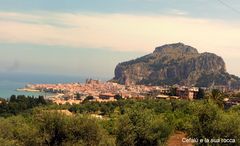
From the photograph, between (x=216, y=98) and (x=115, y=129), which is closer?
(x=115, y=129)

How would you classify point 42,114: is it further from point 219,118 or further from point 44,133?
point 219,118

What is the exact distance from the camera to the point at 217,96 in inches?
2185

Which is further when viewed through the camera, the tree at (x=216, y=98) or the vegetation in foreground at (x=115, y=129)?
the tree at (x=216, y=98)

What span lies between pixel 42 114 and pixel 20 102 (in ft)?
219

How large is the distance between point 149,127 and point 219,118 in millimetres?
6895

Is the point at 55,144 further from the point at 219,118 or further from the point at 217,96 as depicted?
the point at 217,96

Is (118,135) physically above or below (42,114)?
below

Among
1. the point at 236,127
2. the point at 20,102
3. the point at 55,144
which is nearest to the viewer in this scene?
the point at 55,144

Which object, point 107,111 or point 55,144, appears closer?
point 55,144

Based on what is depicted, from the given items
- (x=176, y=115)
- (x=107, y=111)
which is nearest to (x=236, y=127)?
(x=176, y=115)

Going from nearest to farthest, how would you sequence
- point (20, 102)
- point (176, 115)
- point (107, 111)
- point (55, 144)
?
1. point (55, 144)
2. point (176, 115)
3. point (107, 111)
4. point (20, 102)

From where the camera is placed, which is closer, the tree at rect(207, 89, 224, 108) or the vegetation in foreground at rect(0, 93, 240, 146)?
the vegetation in foreground at rect(0, 93, 240, 146)

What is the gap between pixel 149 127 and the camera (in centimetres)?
2947

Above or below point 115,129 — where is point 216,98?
above
